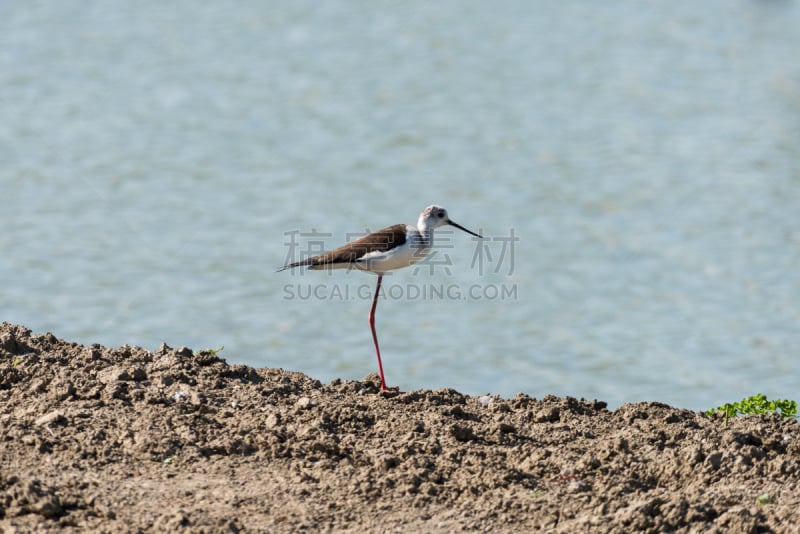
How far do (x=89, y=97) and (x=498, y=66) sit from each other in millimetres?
8709

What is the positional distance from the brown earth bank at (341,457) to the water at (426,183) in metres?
4.05

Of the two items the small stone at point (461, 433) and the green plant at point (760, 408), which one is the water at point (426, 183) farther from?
the small stone at point (461, 433)

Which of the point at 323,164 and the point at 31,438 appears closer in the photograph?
the point at 31,438

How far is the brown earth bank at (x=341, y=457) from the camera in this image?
17.7 ft

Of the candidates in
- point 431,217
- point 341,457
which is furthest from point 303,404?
point 431,217

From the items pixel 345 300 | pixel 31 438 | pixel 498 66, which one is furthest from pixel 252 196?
pixel 31 438

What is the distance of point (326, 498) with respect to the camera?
5605 millimetres

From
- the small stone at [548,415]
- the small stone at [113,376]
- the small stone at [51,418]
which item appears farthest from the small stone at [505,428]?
the small stone at [51,418]

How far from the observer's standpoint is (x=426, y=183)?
16.3 meters

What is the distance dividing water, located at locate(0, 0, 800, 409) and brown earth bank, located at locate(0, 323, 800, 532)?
4052mm

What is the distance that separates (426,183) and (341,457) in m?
10.5

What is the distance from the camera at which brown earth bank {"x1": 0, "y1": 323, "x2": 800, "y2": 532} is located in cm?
538

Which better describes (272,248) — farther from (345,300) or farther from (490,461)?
(490,461)

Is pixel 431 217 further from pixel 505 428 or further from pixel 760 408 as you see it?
pixel 760 408
